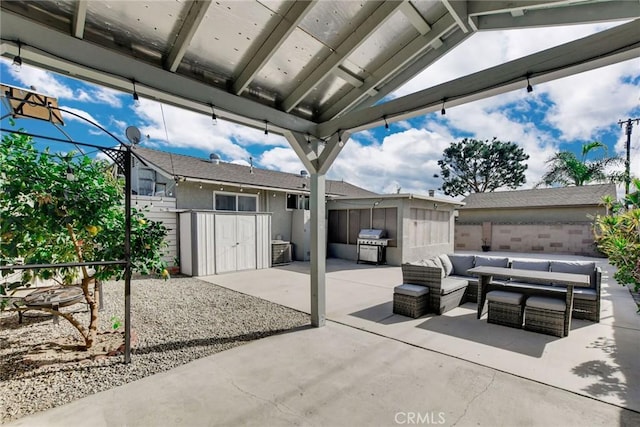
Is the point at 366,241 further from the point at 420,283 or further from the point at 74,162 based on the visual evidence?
the point at 74,162

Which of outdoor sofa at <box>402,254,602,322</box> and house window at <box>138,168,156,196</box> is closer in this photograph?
outdoor sofa at <box>402,254,602,322</box>

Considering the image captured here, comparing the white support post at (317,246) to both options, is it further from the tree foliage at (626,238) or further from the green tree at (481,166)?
the green tree at (481,166)

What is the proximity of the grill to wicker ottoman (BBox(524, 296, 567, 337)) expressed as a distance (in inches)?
258

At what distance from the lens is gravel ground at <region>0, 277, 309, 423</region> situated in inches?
106

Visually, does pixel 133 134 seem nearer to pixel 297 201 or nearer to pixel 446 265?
pixel 297 201

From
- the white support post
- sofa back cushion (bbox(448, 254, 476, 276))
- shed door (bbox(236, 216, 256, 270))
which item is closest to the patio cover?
the white support post

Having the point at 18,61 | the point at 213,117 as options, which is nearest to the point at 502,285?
the point at 213,117

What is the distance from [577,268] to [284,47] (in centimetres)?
612

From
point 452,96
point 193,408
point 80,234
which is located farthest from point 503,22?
point 80,234

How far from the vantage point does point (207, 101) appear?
3123 millimetres

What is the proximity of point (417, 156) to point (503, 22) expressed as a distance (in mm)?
24690

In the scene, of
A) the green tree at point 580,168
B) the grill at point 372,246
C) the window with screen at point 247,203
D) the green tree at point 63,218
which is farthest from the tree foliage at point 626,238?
the green tree at point 580,168

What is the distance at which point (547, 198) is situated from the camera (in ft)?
54.0

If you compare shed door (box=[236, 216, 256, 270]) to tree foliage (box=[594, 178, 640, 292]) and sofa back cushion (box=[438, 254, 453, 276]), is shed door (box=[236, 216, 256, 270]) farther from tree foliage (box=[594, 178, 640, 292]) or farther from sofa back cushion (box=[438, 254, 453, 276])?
tree foliage (box=[594, 178, 640, 292])
